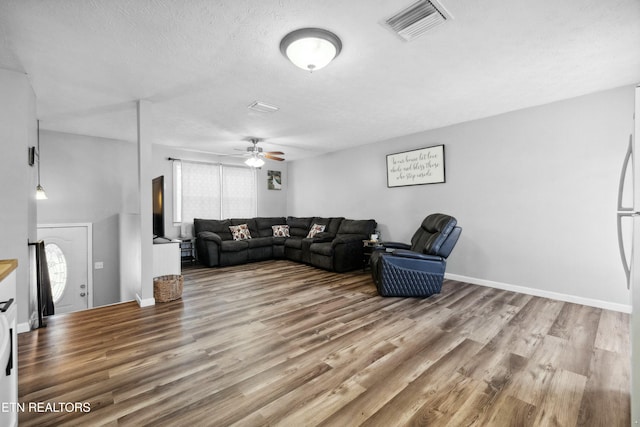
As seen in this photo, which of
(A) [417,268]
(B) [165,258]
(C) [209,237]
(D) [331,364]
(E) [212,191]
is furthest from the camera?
(E) [212,191]

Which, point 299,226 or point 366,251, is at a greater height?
point 299,226

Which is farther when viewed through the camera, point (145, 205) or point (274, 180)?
point (274, 180)

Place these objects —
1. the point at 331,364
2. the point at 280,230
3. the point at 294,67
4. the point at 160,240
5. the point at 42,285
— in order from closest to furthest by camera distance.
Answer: the point at 331,364, the point at 294,67, the point at 42,285, the point at 160,240, the point at 280,230

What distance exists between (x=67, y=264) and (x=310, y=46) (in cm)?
540

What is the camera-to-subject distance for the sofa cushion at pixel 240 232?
236 inches

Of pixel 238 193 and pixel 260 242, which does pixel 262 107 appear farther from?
pixel 238 193

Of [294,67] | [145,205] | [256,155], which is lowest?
[145,205]

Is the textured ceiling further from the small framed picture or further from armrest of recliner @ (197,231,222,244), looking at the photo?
the small framed picture

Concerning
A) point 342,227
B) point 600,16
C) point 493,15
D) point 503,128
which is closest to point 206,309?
point 342,227

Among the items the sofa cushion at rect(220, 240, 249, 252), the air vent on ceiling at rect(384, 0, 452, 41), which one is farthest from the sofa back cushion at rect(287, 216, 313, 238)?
the air vent on ceiling at rect(384, 0, 452, 41)

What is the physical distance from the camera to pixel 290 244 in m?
5.89

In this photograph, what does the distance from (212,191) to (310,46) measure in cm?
498

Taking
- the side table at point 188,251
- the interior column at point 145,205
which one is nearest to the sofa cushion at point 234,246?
the side table at point 188,251

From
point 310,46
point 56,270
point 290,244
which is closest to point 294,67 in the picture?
point 310,46
